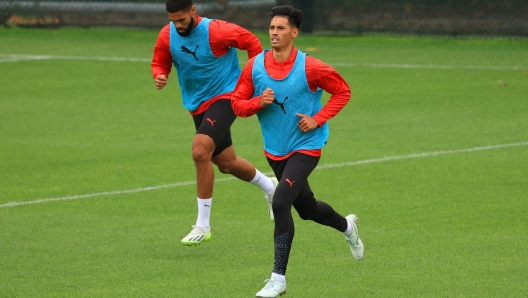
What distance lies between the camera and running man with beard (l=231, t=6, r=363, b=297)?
7.37 meters

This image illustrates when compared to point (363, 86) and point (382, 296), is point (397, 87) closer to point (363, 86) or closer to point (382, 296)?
point (363, 86)

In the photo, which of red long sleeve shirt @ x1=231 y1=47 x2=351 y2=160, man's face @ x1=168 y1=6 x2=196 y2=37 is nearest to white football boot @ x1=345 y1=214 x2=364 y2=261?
red long sleeve shirt @ x1=231 y1=47 x2=351 y2=160

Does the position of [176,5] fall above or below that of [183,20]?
above

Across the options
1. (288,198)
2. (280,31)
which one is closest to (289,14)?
(280,31)

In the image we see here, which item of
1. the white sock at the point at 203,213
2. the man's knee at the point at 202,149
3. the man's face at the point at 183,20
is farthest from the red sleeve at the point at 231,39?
the white sock at the point at 203,213

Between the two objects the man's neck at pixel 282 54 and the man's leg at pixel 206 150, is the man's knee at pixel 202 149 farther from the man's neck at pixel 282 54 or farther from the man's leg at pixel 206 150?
the man's neck at pixel 282 54

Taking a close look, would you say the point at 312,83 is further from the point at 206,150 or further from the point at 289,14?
the point at 206,150

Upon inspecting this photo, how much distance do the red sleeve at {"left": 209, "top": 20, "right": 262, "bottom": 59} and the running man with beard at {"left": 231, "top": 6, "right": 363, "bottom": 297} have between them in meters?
1.61

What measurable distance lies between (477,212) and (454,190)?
108 cm

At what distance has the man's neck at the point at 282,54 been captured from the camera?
296 inches

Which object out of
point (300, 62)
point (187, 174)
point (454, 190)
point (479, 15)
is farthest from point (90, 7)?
point (300, 62)

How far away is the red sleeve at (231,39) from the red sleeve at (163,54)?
1.40 ft

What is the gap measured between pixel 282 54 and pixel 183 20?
1898 millimetres

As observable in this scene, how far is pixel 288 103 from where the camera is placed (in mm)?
7477
